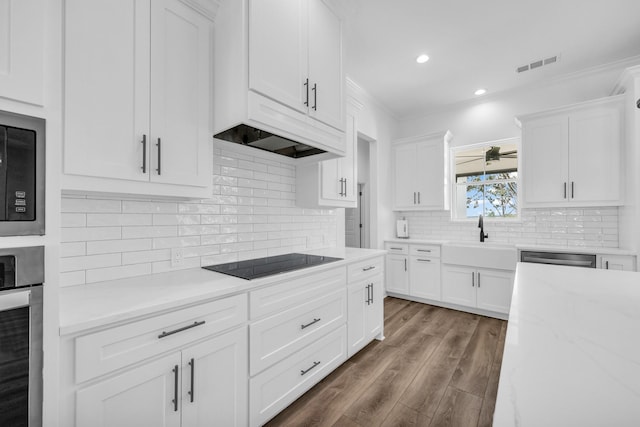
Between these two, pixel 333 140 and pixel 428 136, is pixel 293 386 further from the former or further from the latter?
pixel 428 136

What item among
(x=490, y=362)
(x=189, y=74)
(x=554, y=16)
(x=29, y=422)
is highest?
(x=554, y=16)

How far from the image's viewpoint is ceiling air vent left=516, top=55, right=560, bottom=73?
312cm

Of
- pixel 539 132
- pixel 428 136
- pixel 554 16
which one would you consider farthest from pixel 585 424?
pixel 428 136

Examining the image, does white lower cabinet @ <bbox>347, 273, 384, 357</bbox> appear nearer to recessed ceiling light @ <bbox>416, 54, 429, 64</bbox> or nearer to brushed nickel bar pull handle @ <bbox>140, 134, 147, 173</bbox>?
brushed nickel bar pull handle @ <bbox>140, 134, 147, 173</bbox>

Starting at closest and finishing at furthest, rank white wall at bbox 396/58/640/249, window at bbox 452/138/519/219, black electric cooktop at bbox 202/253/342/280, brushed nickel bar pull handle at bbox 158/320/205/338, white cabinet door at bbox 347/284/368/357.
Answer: brushed nickel bar pull handle at bbox 158/320/205/338 < black electric cooktop at bbox 202/253/342/280 < white cabinet door at bbox 347/284/368/357 < white wall at bbox 396/58/640/249 < window at bbox 452/138/519/219

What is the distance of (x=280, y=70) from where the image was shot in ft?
5.82

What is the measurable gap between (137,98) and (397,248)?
3.76 m

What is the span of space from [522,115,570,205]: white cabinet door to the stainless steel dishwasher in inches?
26.7

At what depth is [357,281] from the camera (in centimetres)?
246

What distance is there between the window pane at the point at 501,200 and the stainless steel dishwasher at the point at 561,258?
3.02 ft

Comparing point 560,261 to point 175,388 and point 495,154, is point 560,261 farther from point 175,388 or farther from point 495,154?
point 175,388

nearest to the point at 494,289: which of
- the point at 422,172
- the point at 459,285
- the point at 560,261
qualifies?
the point at 459,285

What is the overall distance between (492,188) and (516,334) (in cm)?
410

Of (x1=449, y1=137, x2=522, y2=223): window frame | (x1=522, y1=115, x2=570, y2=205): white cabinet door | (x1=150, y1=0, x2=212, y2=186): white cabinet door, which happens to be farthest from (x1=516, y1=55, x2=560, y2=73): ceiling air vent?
(x1=150, y1=0, x2=212, y2=186): white cabinet door
